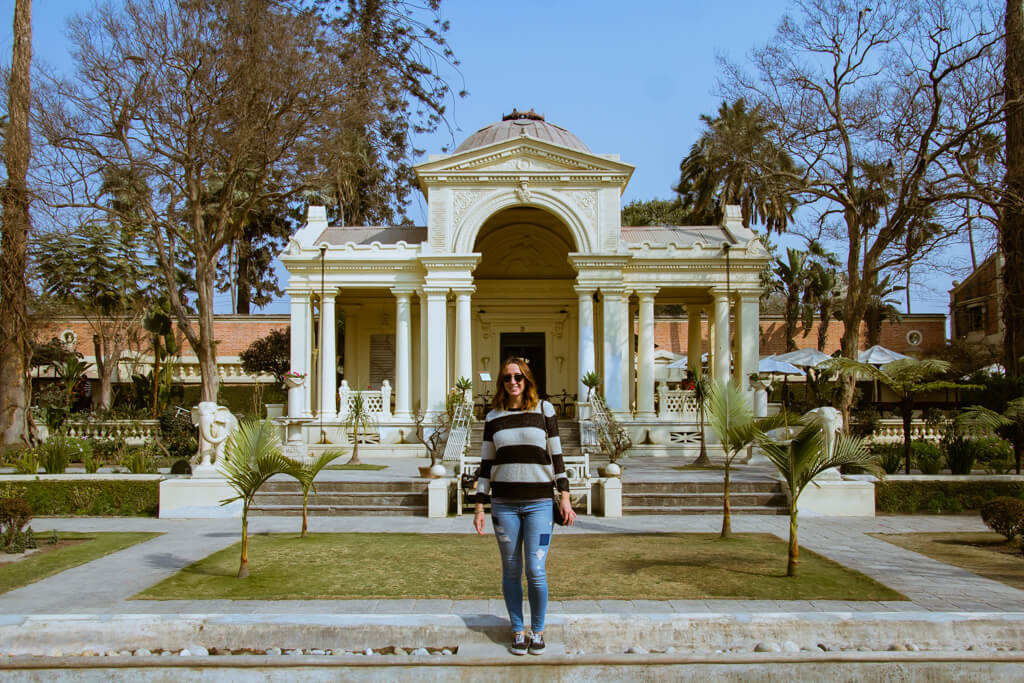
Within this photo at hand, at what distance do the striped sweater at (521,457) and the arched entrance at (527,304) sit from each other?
2026cm

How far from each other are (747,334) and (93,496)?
16.8m

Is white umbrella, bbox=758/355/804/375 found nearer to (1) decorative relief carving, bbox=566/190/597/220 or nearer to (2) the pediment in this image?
(1) decorative relief carving, bbox=566/190/597/220

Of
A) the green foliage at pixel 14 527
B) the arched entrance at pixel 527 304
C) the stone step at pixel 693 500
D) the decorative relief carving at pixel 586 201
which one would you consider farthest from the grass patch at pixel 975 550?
the arched entrance at pixel 527 304

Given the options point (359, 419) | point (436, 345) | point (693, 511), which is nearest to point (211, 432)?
point (359, 419)

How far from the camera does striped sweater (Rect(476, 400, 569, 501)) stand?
5.50 meters

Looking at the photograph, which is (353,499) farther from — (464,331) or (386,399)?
Result: (464,331)

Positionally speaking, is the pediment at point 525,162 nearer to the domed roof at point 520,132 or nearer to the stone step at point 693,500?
the domed roof at point 520,132

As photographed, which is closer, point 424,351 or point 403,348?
point 403,348

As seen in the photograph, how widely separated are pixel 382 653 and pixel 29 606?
11.1 ft

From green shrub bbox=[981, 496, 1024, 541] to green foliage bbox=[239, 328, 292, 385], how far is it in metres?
27.4

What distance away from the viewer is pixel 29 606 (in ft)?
23.1

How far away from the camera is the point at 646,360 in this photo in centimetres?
2216

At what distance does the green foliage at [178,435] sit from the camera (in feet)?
65.4

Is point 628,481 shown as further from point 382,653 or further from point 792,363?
point 792,363
